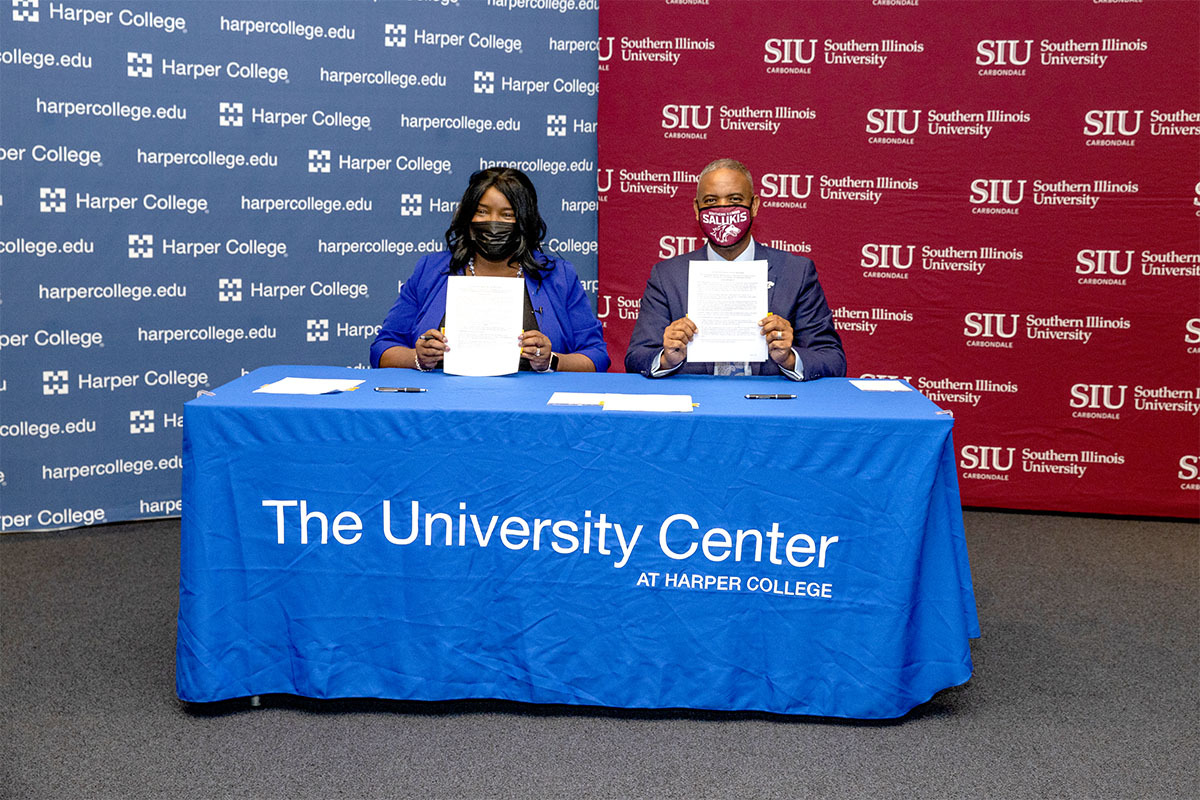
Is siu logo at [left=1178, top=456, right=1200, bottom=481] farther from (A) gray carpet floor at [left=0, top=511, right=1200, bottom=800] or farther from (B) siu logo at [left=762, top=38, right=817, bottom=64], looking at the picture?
(B) siu logo at [left=762, top=38, right=817, bottom=64]

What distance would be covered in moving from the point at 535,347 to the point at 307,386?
63cm

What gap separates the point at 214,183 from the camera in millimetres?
3900

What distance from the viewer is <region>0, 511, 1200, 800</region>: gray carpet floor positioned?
2.03 meters

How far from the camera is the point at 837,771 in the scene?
2.10m

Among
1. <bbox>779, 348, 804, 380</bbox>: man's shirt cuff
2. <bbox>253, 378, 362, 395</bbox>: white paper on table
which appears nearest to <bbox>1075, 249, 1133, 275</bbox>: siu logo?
<bbox>779, 348, 804, 380</bbox>: man's shirt cuff

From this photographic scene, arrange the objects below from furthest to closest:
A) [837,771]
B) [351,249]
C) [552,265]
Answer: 1. [351,249]
2. [552,265]
3. [837,771]

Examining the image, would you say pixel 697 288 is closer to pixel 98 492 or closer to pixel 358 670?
pixel 358 670

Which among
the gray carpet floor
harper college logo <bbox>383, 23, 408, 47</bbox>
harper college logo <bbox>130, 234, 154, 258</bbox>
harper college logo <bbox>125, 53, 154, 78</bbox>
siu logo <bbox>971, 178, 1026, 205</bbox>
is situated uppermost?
harper college logo <bbox>383, 23, 408, 47</bbox>

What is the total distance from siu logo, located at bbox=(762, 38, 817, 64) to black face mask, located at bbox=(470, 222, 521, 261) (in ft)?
5.95

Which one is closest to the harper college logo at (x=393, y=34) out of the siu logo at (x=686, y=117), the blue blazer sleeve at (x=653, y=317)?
the siu logo at (x=686, y=117)

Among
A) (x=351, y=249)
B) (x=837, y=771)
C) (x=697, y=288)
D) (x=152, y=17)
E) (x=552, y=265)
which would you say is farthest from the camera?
(x=351, y=249)

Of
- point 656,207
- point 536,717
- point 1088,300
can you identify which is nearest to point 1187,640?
point 1088,300

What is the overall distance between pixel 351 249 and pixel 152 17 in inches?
44.6

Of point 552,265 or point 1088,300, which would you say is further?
point 1088,300
